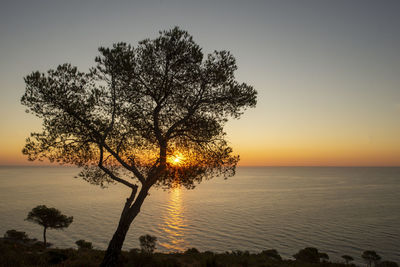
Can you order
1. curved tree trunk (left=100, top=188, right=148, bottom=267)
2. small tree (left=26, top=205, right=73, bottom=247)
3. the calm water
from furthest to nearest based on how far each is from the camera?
the calm water < small tree (left=26, top=205, right=73, bottom=247) < curved tree trunk (left=100, top=188, right=148, bottom=267)

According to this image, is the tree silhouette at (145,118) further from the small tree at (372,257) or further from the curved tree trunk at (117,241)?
the small tree at (372,257)

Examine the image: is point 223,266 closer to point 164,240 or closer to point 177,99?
point 177,99

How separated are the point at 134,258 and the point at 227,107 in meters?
11.9

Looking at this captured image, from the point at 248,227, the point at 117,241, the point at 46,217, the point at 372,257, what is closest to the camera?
the point at 117,241

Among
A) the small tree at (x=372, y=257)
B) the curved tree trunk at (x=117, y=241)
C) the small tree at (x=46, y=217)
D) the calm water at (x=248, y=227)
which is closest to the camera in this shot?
the curved tree trunk at (x=117, y=241)

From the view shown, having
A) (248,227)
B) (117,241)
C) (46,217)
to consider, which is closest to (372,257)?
(248,227)

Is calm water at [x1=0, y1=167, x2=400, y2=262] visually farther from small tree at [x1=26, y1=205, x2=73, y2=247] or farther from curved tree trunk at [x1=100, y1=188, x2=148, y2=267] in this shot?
curved tree trunk at [x1=100, y1=188, x2=148, y2=267]

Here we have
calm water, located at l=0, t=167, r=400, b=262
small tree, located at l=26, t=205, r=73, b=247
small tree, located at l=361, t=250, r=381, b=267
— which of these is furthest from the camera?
calm water, located at l=0, t=167, r=400, b=262

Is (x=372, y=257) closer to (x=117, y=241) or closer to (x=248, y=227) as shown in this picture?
(x=248, y=227)

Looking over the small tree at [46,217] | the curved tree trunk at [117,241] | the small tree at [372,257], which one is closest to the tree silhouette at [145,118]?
the curved tree trunk at [117,241]

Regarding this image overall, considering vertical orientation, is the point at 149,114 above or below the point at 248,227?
above

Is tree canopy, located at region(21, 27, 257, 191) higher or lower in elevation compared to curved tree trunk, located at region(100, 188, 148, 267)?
higher

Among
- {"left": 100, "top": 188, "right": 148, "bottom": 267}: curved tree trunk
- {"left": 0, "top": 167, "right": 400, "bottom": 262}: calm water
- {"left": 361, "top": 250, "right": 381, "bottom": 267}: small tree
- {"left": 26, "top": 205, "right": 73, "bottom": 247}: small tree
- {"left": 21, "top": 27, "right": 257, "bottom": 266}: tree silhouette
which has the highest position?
{"left": 21, "top": 27, "right": 257, "bottom": 266}: tree silhouette

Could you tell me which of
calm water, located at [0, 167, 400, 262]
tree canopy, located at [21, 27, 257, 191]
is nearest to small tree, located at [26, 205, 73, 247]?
calm water, located at [0, 167, 400, 262]
